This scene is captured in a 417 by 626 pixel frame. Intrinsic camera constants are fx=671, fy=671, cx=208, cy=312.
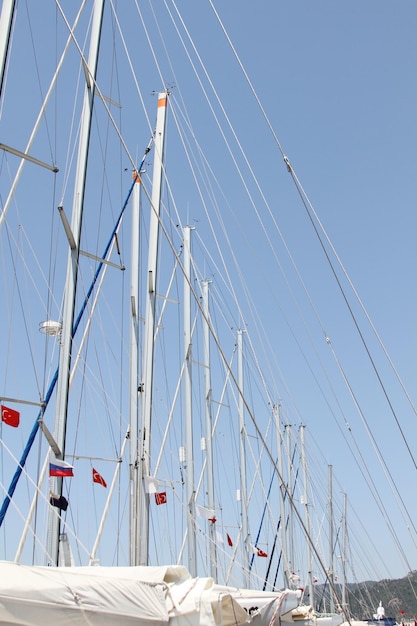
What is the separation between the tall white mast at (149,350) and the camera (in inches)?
678

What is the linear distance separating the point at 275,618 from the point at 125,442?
8.02m

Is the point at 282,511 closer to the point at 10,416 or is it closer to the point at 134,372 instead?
the point at 134,372

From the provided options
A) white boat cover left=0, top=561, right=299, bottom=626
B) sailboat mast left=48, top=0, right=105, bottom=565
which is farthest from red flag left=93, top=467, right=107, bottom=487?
white boat cover left=0, top=561, right=299, bottom=626

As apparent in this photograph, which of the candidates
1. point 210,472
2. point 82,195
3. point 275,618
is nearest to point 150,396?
point 82,195

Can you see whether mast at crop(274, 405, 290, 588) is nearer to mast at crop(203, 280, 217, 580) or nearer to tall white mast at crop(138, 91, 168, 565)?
mast at crop(203, 280, 217, 580)

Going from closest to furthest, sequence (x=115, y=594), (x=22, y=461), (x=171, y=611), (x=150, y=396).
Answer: (x=115, y=594) → (x=171, y=611) → (x=22, y=461) → (x=150, y=396)

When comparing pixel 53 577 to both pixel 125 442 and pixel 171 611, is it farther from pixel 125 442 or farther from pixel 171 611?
pixel 125 442

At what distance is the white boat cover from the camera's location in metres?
8.52

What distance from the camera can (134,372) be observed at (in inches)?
755

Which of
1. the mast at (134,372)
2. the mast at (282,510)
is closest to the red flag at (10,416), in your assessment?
the mast at (134,372)

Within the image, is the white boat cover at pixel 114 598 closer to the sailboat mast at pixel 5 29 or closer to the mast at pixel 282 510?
the sailboat mast at pixel 5 29

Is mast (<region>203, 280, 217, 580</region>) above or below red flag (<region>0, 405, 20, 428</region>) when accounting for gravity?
above

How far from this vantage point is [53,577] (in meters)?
9.21

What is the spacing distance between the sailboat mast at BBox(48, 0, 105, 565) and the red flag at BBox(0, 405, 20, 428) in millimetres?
813
